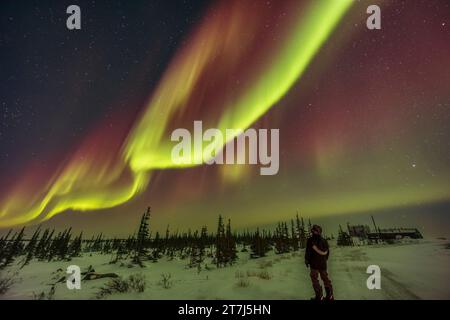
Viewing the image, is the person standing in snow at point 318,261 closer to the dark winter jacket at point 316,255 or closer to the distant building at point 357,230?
the dark winter jacket at point 316,255

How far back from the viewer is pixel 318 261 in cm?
715

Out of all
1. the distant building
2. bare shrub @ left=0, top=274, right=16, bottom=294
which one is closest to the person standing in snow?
bare shrub @ left=0, top=274, right=16, bottom=294

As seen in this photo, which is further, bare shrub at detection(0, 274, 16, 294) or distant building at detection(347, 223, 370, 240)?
distant building at detection(347, 223, 370, 240)

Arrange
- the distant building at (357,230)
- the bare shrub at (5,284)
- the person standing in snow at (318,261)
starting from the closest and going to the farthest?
the person standing in snow at (318,261) < the bare shrub at (5,284) < the distant building at (357,230)

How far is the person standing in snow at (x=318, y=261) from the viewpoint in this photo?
707 centimetres

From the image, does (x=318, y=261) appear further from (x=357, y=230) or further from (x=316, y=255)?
(x=357, y=230)

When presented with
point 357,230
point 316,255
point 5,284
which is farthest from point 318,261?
point 357,230

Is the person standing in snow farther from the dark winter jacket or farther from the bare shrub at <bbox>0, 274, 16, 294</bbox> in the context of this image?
the bare shrub at <bbox>0, 274, 16, 294</bbox>

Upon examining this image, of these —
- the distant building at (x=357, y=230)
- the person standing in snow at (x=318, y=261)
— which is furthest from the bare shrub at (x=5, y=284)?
the distant building at (x=357, y=230)

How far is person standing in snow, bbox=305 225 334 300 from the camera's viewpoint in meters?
7.07
